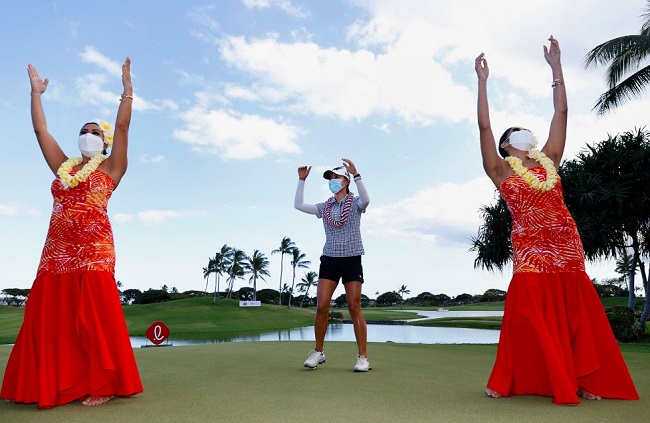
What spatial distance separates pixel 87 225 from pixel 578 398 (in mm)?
4300

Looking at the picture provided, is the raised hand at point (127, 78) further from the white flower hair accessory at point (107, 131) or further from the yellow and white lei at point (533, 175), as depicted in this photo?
the yellow and white lei at point (533, 175)

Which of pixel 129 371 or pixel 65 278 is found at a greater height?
pixel 65 278

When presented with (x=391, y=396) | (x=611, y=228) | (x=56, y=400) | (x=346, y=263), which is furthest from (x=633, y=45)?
(x=56, y=400)

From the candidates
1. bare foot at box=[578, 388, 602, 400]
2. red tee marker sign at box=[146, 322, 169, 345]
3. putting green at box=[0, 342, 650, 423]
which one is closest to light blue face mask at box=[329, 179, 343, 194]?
putting green at box=[0, 342, 650, 423]

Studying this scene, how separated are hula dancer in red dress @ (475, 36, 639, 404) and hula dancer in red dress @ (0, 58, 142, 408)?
10.5 ft

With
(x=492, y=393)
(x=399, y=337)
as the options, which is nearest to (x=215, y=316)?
(x=399, y=337)

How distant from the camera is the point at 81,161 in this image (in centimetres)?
514

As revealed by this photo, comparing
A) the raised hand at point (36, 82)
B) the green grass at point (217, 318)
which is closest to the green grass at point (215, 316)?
the green grass at point (217, 318)

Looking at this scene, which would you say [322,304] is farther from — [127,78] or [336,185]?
[127,78]

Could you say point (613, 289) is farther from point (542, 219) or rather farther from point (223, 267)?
point (542, 219)

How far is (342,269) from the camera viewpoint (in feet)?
22.3

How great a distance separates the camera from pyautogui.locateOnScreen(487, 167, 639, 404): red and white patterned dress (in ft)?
14.9

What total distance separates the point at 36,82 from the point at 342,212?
3606mm

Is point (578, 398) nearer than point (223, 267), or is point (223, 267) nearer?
point (578, 398)
